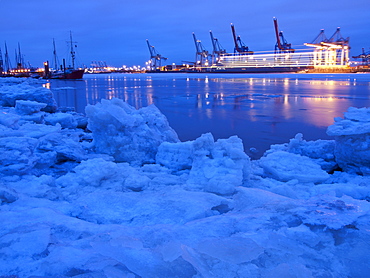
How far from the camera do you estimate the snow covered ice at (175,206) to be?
1573 mm

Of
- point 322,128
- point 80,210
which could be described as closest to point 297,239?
point 80,210

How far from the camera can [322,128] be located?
7.01m

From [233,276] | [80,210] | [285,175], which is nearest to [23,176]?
[80,210]

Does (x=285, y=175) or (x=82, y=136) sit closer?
(x=285, y=175)

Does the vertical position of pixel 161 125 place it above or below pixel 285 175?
above

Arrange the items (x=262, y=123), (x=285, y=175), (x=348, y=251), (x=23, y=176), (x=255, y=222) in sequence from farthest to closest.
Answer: (x=262, y=123) → (x=285, y=175) → (x=23, y=176) → (x=255, y=222) → (x=348, y=251)

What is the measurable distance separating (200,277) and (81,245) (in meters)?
0.78

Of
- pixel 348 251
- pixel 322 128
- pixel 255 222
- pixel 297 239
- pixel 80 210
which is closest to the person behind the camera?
pixel 348 251

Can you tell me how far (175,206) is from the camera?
2.57 meters

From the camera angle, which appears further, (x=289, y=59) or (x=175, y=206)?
(x=289, y=59)

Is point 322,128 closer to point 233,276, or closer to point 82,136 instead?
point 82,136

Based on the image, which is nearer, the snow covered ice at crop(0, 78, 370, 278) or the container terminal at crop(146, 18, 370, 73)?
the snow covered ice at crop(0, 78, 370, 278)

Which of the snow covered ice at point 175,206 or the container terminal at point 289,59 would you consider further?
the container terminal at point 289,59

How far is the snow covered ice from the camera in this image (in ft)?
5.16
